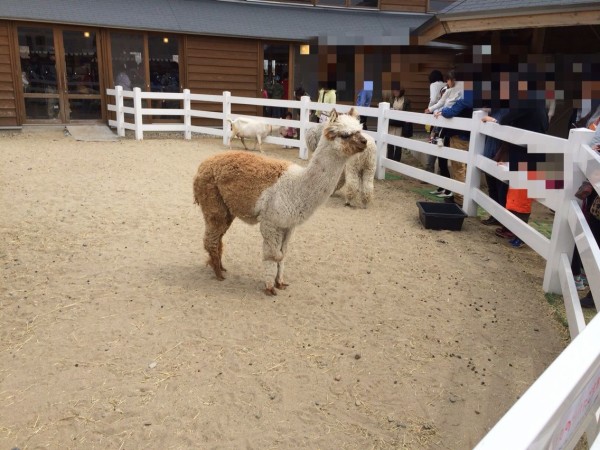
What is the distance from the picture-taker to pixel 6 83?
13.2 m

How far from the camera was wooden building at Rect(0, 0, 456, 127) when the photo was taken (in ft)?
43.5

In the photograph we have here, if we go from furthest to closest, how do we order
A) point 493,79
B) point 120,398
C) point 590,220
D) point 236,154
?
point 493,79, point 236,154, point 590,220, point 120,398

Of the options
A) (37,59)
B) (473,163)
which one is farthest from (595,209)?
(37,59)

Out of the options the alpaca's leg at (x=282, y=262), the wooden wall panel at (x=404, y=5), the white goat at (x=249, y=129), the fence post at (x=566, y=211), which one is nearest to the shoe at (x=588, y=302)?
the fence post at (x=566, y=211)

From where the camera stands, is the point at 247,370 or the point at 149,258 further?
the point at 149,258

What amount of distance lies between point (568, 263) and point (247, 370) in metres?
2.85

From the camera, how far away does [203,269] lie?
4.93 m

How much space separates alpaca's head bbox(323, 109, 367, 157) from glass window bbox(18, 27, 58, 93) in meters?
12.7

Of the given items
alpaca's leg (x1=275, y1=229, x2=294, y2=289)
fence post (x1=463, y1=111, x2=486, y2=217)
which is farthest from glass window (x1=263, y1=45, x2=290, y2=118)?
alpaca's leg (x1=275, y1=229, x2=294, y2=289)

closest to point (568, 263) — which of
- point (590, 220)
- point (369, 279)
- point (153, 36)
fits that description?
point (590, 220)

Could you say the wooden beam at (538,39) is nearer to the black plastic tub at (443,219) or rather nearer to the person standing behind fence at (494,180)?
the person standing behind fence at (494,180)

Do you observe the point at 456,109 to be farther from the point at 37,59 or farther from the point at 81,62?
the point at 37,59

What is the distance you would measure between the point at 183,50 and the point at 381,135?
8360 mm

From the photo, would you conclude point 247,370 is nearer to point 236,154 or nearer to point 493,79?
point 236,154
